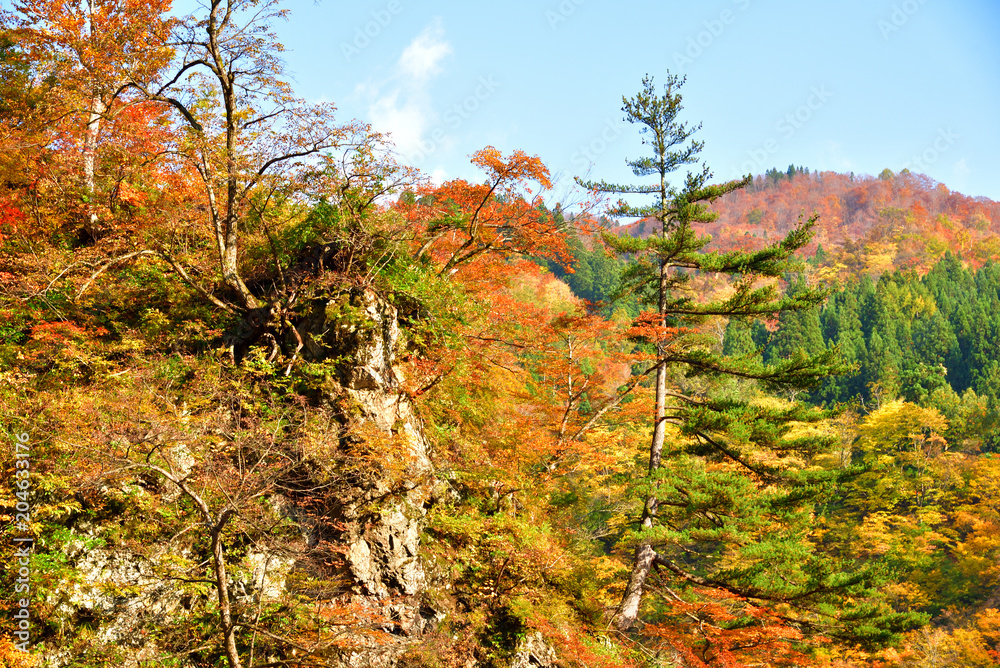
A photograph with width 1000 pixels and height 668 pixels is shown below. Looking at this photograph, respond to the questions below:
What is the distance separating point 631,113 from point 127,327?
36.6 ft

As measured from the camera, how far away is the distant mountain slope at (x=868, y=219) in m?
57.2

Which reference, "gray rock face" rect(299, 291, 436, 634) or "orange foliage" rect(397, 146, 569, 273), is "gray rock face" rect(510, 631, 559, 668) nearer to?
"gray rock face" rect(299, 291, 436, 634)

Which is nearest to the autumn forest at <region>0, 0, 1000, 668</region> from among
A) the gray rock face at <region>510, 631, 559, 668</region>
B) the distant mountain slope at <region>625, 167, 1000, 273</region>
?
the gray rock face at <region>510, 631, 559, 668</region>

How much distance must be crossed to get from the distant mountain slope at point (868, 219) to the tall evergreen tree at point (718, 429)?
30.1 meters

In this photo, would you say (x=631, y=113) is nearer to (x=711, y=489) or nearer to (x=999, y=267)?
(x=711, y=489)

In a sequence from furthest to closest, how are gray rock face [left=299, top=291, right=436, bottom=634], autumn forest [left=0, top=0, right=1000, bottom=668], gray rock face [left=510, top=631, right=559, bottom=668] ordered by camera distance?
gray rock face [left=510, top=631, right=559, bottom=668] < gray rock face [left=299, top=291, right=436, bottom=634] < autumn forest [left=0, top=0, right=1000, bottom=668]

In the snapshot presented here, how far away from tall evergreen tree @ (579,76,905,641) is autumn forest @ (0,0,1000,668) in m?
0.07

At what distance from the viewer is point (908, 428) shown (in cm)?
2570

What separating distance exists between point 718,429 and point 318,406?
294 inches

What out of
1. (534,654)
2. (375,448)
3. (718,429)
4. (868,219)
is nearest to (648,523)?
(718,429)

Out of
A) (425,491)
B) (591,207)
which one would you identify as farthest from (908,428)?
(425,491)

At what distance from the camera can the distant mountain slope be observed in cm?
5716

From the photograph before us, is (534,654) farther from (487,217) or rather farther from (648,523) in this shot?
(487,217)

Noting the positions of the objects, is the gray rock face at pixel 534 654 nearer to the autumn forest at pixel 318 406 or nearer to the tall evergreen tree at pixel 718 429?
the autumn forest at pixel 318 406
